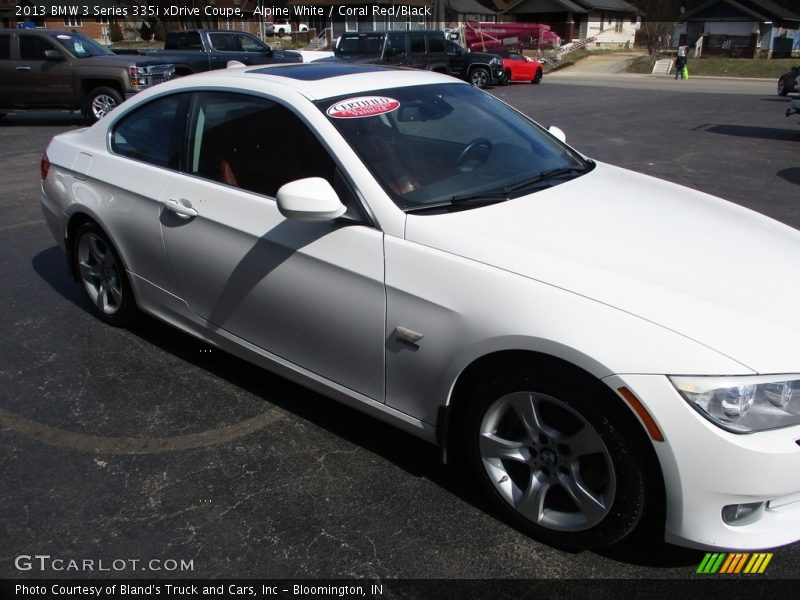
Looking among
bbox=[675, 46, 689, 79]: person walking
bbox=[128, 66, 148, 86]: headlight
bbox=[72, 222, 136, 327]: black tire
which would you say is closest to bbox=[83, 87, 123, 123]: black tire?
bbox=[128, 66, 148, 86]: headlight

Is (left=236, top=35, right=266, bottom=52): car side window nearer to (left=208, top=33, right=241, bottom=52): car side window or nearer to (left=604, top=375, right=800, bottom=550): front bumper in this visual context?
(left=208, top=33, right=241, bottom=52): car side window

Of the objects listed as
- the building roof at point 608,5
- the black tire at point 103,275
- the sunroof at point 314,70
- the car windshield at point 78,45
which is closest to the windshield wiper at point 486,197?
the sunroof at point 314,70

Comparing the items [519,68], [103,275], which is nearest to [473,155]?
[103,275]

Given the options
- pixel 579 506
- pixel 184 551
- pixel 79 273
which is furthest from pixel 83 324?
pixel 579 506

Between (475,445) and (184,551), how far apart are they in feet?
3.86

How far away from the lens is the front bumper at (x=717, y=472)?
210 cm

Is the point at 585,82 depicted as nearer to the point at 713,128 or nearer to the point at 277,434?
the point at 713,128

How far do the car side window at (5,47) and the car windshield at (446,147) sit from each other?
13.4 meters

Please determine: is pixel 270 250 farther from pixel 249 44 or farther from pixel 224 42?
pixel 249 44

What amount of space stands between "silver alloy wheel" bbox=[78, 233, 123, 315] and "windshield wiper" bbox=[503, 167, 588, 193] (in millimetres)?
2446

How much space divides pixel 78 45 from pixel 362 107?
13.3m

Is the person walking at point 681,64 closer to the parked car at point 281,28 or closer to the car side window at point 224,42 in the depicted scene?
the car side window at point 224,42

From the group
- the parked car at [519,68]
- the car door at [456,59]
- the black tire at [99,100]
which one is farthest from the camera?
the parked car at [519,68]

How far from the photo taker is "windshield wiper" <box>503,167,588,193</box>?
3.20m
